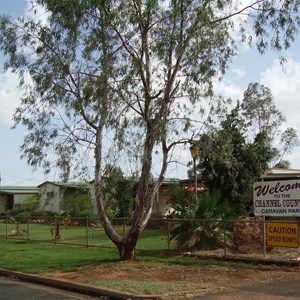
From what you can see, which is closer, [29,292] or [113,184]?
[29,292]

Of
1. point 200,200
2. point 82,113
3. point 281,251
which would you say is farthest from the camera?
point 200,200

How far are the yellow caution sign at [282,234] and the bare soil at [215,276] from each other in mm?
450

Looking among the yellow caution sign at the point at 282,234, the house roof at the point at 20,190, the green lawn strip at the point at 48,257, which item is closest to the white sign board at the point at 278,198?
the yellow caution sign at the point at 282,234

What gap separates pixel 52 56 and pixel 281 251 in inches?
374

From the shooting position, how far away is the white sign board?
15669 millimetres

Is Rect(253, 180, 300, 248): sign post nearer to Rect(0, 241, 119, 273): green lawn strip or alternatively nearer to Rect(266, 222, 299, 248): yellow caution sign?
Rect(266, 222, 299, 248): yellow caution sign

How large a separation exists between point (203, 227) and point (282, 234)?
342 centimetres

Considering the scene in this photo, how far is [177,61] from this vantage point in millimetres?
14555

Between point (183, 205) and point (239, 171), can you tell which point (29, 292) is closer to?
point (183, 205)

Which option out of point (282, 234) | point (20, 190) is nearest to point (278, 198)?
point (282, 234)

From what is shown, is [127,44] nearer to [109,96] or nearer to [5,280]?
[109,96]

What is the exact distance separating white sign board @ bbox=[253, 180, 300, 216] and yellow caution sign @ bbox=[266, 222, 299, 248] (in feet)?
3.03

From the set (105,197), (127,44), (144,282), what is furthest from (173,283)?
(127,44)

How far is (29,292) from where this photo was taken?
11828 millimetres
